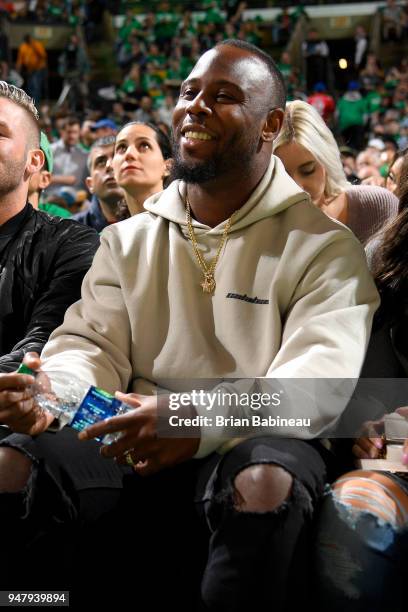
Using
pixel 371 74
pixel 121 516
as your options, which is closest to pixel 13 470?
pixel 121 516

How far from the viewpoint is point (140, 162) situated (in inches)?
136

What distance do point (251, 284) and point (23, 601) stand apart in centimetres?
77

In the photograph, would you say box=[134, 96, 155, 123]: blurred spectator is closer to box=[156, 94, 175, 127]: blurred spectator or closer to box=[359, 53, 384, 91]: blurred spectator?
box=[156, 94, 175, 127]: blurred spectator

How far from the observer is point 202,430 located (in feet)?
5.21

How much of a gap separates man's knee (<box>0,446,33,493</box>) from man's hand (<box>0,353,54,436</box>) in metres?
0.05

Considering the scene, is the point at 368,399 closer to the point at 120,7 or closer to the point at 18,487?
the point at 18,487

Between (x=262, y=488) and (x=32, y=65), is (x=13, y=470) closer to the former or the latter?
(x=262, y=488)

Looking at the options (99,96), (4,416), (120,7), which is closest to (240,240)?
(4,416)

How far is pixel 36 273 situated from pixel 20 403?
2.37 feet

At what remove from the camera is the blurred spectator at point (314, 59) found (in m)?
13.5

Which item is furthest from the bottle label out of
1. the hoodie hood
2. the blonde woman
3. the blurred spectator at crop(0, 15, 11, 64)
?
the blurred spectator at crop(0, 15, 11, 64)

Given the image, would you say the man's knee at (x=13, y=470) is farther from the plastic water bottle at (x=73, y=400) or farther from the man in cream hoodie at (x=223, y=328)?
the plastic water bottle at (x=73, y=400)

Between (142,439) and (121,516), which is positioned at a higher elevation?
(142,439)

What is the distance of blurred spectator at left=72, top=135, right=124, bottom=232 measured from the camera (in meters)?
4.04
